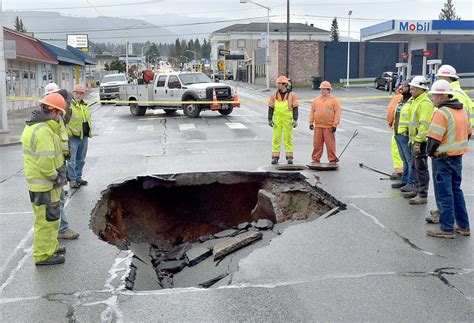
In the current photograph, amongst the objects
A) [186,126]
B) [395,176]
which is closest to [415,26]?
[186,126]

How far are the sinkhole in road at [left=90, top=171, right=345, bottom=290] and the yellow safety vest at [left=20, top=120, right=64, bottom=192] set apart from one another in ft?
5.79

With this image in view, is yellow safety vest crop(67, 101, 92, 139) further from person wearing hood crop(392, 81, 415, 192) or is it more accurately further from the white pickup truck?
the white pickup truck

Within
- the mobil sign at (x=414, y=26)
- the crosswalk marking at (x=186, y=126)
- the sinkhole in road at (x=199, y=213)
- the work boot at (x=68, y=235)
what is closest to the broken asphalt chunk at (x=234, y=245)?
the sinkhole in road at (x=199, y=213)

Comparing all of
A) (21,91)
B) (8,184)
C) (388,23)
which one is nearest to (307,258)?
(8,184)

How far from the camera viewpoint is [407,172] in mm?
9000

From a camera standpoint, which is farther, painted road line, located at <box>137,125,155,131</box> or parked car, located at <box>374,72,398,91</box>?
parked car, located at <box>374,72,398,91</box>

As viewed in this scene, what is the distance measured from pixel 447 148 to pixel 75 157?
6238 millimetres

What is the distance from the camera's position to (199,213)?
31.2 feet

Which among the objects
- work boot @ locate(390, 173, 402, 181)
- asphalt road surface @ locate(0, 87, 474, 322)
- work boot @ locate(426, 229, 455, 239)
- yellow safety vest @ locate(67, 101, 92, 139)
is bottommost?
asphalt road surface @ locate(0, 87, 474, 322)

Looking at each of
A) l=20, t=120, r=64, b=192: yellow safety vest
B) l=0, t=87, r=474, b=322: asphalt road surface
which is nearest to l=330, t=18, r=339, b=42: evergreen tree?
l=0, t=87, r=474, b=322: asphalt road surface

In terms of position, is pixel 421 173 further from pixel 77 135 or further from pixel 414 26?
pixel 414 26

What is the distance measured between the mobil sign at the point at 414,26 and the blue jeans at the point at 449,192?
3345 centimetres

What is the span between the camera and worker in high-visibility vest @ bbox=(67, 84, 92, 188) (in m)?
9.30

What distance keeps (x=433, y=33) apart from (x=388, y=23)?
11.1 ft
